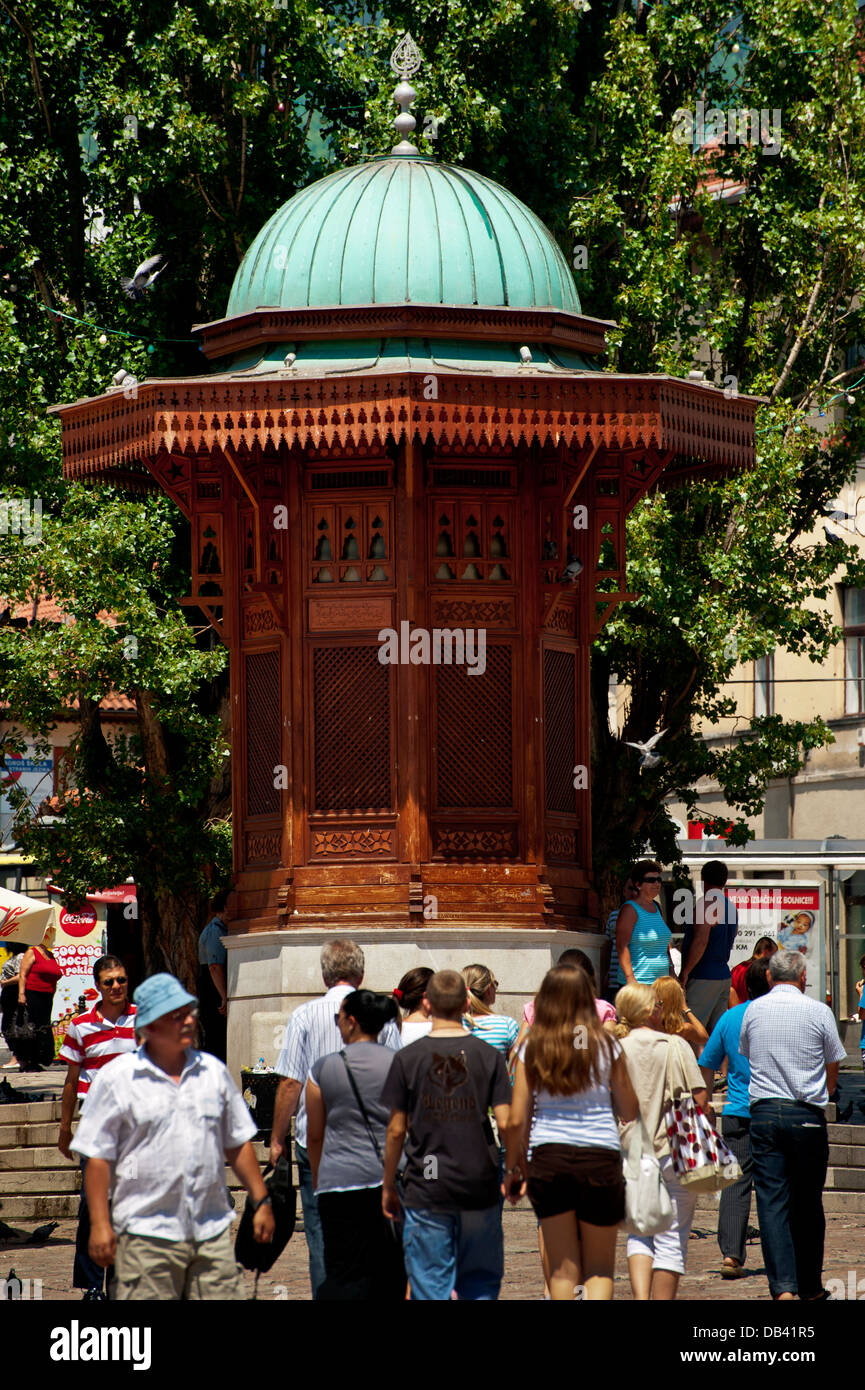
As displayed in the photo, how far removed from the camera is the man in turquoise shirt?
12.7 m

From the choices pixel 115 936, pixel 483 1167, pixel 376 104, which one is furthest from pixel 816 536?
pixel 483 1167

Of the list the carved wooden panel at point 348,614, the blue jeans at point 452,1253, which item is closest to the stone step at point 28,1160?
the carved wooden panel at point 348,614

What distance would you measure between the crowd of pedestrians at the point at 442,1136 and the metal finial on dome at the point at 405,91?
8.78 m

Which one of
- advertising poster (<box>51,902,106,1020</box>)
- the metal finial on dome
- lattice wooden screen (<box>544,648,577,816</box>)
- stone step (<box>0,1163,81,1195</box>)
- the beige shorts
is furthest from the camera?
Answer: advertising poster (<box>51,902,106,1020</box>)

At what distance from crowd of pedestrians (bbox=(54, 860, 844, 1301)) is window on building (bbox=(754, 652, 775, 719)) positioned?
28.9 metres

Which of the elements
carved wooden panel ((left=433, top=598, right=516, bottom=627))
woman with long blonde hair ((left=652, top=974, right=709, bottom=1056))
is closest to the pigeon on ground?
woman with long blonde hair ((left=652, top=974, right=709, bottom=1056))

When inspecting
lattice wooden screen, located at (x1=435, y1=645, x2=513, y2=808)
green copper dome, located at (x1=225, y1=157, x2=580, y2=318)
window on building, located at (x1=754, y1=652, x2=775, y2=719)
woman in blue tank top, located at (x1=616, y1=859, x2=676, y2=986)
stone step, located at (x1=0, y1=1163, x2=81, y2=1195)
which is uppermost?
green copper dome, located at (x1=225, y1=157, x2=580, y2=318)

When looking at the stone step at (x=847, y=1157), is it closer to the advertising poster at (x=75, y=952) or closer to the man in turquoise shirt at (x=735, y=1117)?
the man in turquoise shirt at (x=735, y=1117)

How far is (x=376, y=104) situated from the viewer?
21422 mm

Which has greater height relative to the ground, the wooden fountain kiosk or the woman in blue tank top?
the wooden fountain kiosk

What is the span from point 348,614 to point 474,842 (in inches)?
77.8

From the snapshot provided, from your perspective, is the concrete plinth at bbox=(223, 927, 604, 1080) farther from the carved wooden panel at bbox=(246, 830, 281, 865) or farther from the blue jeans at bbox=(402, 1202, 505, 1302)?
the blue jeans at bbox=(402, 1202, 505, 1302)

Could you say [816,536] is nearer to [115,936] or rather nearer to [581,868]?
[115,936]
